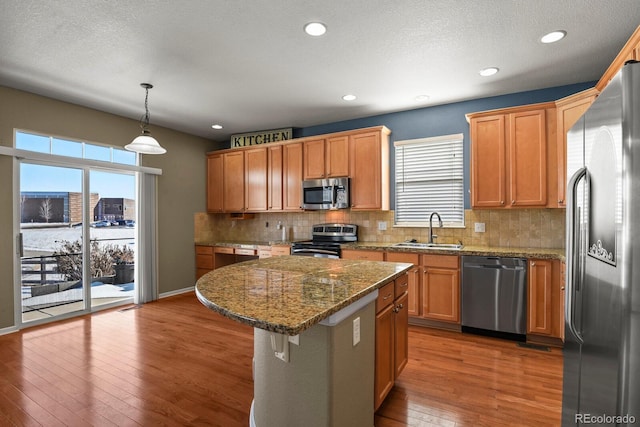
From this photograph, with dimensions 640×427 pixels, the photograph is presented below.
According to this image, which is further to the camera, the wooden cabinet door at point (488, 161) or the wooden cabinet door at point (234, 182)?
the wooden cabinet door at point (234, 182)

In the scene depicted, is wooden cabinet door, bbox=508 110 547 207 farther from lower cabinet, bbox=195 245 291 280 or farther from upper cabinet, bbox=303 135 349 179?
lower cabinet, bbox=195 245 291 280

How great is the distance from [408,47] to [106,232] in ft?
15.2

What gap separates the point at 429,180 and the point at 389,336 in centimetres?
283

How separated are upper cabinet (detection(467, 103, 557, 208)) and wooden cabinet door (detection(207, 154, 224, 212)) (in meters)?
4.22

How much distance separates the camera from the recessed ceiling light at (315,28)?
2.49 meters

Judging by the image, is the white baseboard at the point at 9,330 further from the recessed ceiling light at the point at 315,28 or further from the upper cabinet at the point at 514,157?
the upper cabinet at the point at 514,157

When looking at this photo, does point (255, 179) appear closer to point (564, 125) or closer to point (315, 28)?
point (315, 28)

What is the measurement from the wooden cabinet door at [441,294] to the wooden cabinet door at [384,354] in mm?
1697

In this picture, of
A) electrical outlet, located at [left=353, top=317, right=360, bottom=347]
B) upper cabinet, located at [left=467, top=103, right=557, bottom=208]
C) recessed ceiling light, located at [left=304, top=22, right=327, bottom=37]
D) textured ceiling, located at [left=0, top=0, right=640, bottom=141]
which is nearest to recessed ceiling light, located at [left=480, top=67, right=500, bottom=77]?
textured ceiling, located at [left=0, top=0, right=640, bottom=141]

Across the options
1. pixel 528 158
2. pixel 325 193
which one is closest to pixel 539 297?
pixel 528 158

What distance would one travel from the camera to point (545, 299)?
323 centimetres

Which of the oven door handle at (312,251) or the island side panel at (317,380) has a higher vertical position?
the oven door handle at (312,251)

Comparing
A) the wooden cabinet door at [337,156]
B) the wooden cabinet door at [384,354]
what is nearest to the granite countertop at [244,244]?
the wooden cabinet door at [337,156]

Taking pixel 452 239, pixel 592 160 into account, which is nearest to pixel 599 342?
pixel 592 160
